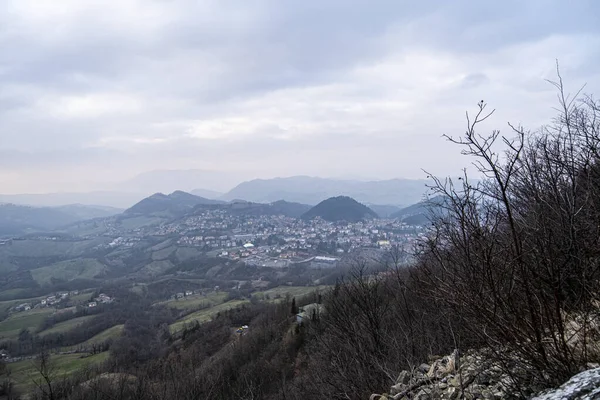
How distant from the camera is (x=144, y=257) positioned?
132125 millimetres

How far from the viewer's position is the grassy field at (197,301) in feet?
248

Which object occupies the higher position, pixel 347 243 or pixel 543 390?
pixel 543 390

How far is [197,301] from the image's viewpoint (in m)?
78.9

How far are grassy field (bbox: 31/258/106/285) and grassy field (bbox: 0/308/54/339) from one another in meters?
32.8

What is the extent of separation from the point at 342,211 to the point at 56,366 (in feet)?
445

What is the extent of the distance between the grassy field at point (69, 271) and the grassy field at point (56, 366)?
6914 centimetres

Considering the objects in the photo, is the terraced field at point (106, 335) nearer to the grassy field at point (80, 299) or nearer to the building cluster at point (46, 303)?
→ the grassy field at point (80, 299)

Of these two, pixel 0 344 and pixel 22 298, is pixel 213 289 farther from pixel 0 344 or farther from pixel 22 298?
pixel 22 298

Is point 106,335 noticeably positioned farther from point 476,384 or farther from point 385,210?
point 385,210

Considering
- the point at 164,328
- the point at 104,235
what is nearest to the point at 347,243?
the point at 164,328

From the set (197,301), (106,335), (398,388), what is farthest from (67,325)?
(398,388)

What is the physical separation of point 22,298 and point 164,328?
62.1 m

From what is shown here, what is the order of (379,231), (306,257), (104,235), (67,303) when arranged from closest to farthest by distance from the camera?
(67,303) < (306,257) < (379,231) < (104,235)

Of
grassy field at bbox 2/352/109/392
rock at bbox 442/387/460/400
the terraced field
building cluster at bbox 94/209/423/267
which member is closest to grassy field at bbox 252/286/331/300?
building cluster at bbox 94/209/423/267
